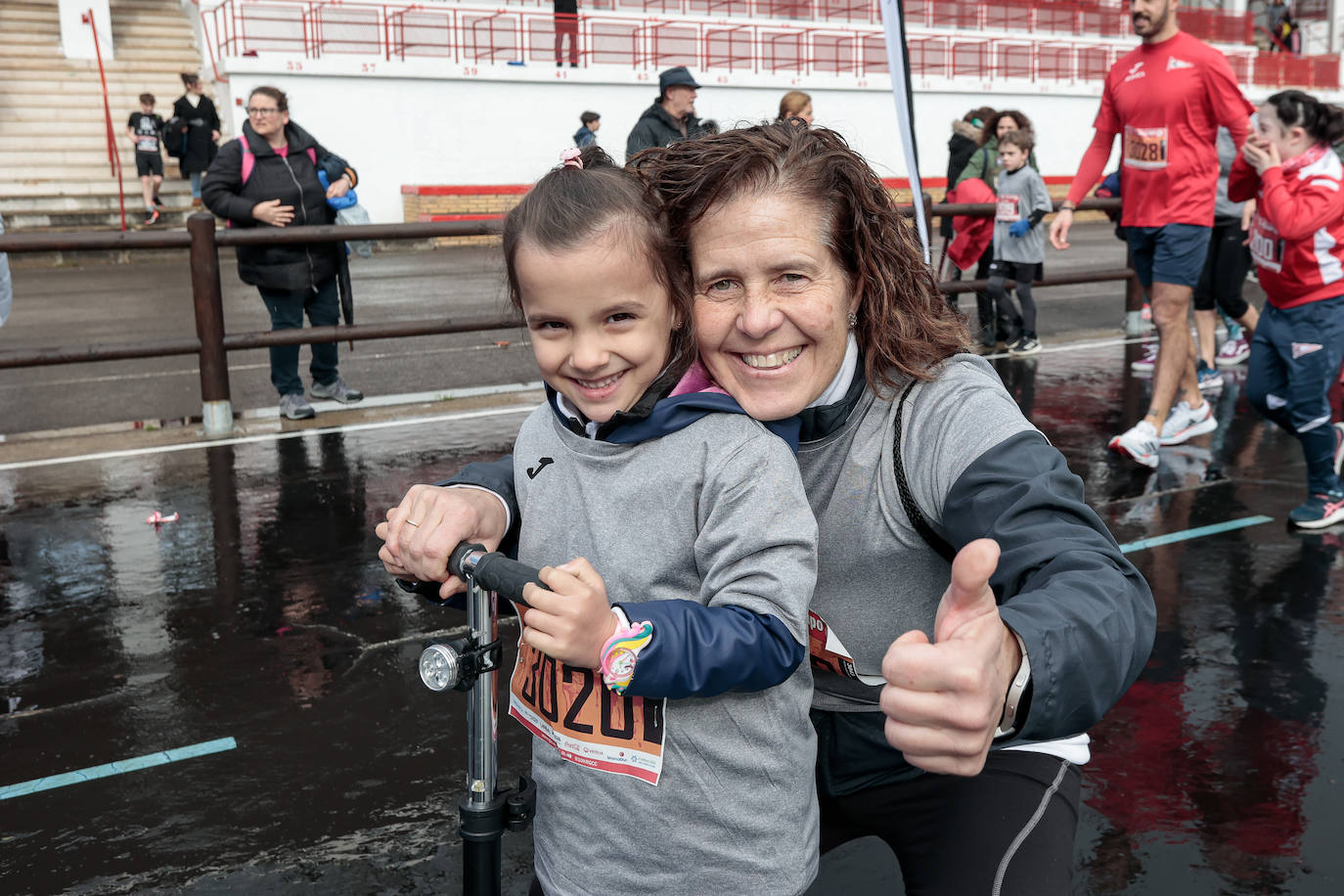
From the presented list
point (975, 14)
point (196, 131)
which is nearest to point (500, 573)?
point (196, 131)

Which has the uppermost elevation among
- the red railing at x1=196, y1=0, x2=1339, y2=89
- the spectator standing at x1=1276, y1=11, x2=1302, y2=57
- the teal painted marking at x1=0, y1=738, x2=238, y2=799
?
the spectator standing at x1=1276, y1=11, x2=1302, y2=57

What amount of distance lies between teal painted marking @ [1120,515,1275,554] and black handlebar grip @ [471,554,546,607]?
4273 mm

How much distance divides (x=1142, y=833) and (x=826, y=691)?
1556 millimetres

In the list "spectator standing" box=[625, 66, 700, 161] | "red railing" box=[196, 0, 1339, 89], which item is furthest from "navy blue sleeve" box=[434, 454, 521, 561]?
"red railing" box=[196, 0, 1339, 89]

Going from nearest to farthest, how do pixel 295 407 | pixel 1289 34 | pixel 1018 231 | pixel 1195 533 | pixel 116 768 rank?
1. pixel 116 768
2. pixel 1195 533
3. pixel 295 407
4. pixel 1018 231
5. pixel 1289 34

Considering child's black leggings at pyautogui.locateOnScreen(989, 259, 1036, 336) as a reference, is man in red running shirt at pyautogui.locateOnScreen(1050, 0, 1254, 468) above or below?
above

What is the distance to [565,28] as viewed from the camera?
95.9 ft

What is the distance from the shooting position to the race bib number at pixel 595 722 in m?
1.77

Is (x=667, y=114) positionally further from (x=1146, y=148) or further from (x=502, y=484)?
(x=502, y=484)

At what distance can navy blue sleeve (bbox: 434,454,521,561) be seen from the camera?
2174 millimetres

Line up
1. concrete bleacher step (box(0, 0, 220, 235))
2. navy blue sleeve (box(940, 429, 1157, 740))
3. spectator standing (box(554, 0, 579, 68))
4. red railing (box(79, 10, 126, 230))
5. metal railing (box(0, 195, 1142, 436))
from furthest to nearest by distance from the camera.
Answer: spectator standing (box(554, 0, 579, 68)), concrete bleacher step (box(0, 0, 220, 235)), red railing (box(79, 10, 126, 230)), metal railing (box(0, 195, 1142, 436)), navy blue sleeve (box(940, 429, 1157, 740))

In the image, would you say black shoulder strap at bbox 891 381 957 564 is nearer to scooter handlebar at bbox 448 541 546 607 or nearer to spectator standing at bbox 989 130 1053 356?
scooter handlebar at bbox 448 541 546 607

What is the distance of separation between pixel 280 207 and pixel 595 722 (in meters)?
7.02

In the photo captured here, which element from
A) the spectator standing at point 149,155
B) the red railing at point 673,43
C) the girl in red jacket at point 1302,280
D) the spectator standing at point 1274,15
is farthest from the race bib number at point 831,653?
the spectator standing at point 1274,15
